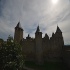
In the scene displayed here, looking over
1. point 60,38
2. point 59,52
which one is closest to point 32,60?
point 59,52

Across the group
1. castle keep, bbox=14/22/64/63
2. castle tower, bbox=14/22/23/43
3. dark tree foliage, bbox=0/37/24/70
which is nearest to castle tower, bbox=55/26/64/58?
castle keep, bbox=14/22/64/63

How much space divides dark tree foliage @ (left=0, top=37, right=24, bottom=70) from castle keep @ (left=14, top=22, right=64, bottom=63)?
1470 centimetres

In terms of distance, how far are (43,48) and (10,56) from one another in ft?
57.4

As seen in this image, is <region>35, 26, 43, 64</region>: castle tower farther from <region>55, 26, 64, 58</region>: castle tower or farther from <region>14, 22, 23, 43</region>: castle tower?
<region>14, 22, 23, 43</region>: castle tower

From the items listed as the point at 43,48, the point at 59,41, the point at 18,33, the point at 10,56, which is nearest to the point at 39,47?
the point at 43,48

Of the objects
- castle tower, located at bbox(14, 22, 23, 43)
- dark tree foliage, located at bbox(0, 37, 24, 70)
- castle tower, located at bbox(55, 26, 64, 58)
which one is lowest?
dark tree foliage, located at bbox(0, 37, 24, 70)

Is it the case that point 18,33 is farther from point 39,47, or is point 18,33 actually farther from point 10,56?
point 10,56

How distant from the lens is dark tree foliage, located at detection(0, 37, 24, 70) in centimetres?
1093

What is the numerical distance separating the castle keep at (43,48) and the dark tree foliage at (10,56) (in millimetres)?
14701

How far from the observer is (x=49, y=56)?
2723 cm

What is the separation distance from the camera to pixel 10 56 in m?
11.6

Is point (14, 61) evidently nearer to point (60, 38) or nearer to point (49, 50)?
point (49, 50)

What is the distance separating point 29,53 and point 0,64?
17461 millimetres

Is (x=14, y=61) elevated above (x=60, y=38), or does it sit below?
below
